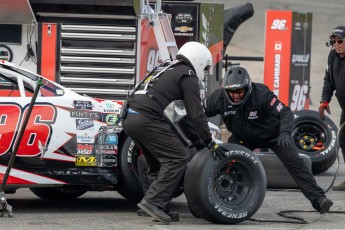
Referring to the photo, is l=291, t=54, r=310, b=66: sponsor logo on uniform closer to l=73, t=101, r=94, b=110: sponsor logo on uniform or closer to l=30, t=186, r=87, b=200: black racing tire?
l=30, t=186, r=87, b=200: black racing tire

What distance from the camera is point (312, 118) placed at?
13992 millimetres

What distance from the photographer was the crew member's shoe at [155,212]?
954cm

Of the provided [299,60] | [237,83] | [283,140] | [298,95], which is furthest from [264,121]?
[299,60]

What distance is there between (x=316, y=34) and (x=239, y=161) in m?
21.4

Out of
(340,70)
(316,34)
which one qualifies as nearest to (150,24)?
(340,70)

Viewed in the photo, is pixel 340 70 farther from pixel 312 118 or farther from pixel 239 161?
pixel 239 161

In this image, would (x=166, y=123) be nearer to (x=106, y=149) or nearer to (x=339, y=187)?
(x=106, y=149)

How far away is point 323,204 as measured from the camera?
10078mm

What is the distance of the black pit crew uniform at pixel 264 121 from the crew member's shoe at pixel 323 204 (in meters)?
0.02

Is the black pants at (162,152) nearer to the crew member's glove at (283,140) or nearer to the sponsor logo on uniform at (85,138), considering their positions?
the sponsor logo on uniform at (85,138)

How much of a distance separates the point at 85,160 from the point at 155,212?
40.7 inches

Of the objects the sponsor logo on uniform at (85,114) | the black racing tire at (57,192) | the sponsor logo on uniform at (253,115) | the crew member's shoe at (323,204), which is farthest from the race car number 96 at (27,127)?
the crew member's shoe at (323,204)

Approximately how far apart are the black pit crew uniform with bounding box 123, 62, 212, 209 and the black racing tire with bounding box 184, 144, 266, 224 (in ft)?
0.48

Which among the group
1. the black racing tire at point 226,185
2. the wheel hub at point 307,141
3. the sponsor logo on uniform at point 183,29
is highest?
the sponsor logo on uniform at point 183,29
